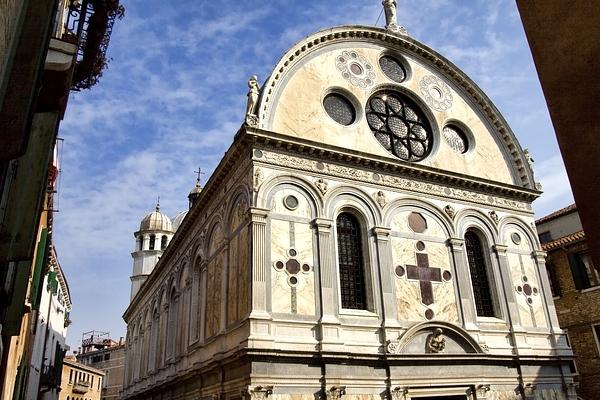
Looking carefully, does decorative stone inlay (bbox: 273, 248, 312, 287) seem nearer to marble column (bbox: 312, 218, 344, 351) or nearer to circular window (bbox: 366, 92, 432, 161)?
marble column (bbox: 312, 218, 344, 351)

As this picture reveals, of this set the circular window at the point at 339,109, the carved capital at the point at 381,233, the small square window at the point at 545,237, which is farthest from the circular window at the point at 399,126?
the small square window at the point at 545,237

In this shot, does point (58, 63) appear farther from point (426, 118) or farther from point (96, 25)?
point (426, 118)

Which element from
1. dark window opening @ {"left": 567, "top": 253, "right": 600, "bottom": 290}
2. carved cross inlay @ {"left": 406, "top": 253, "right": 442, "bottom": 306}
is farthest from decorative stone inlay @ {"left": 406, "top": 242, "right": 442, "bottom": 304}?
dark window opening @ {"left": 567, "top": 253, "right": 600, "bottom": 290}

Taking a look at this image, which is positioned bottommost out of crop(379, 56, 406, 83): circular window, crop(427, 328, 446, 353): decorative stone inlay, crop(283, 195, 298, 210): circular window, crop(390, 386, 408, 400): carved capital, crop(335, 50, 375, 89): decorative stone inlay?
Result: crop(390, 386, 408, 400): carved capital

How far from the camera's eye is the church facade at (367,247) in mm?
14102

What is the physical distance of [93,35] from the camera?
17516 millimetres

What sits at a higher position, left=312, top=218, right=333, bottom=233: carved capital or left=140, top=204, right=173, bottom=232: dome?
left=140, top=204, right=173, bottom=232: dome

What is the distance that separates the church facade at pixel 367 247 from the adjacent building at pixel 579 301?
4956 mm

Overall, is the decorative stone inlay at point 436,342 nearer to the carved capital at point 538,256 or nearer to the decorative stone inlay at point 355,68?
the carved capital at point 538,256

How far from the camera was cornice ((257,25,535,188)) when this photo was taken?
18047 mm

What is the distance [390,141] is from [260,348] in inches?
364

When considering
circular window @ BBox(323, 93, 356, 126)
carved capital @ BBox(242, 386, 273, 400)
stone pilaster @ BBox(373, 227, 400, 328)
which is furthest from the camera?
circular window @ BBox(323, 93, 356, 126)

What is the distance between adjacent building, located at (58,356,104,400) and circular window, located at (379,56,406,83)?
44449 mm

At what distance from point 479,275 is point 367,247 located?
16.0 feet
